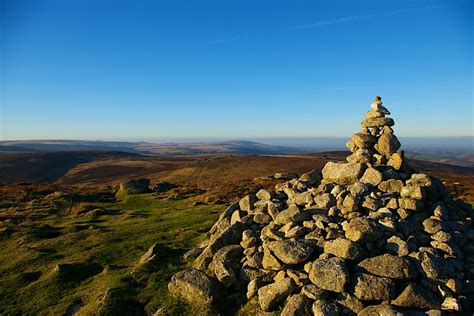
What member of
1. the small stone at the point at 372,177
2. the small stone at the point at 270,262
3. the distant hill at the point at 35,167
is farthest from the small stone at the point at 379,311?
the distant hill at the point at 35,167

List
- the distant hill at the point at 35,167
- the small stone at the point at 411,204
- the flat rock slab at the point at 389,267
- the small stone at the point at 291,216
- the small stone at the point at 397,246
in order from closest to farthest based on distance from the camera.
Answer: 1. the flat rock slab at the point at 389,267
2. the small stone at the point at 397,246
3. the small stone at the point at 411,204
4. the small stone at the point at 291,216
5. the distant hill at the point at 35,167

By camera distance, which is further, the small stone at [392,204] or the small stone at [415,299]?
the small stone at [392,204]

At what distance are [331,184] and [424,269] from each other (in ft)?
22.5

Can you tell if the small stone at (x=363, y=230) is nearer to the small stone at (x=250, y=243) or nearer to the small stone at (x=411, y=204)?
the small stone at (x=411, y=204)

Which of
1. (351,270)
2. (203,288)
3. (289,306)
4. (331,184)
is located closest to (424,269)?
(351,270)

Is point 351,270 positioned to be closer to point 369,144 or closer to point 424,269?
point 424,269

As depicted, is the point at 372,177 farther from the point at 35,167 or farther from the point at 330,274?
the point at 35,167

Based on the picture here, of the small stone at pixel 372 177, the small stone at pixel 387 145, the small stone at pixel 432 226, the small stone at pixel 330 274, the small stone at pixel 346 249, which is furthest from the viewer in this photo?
the small stone at pixel 387 145

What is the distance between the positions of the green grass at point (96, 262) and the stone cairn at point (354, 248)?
1.78 metres

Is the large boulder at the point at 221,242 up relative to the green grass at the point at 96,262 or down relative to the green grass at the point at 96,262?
up

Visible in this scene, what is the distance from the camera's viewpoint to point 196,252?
1883cm

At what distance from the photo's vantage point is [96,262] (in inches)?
795

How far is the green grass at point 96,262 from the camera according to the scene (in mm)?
14930

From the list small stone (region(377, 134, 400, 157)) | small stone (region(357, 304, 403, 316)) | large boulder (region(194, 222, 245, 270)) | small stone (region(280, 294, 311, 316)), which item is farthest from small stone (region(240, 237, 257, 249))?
small stone (region(377, 134, 400, 157))
